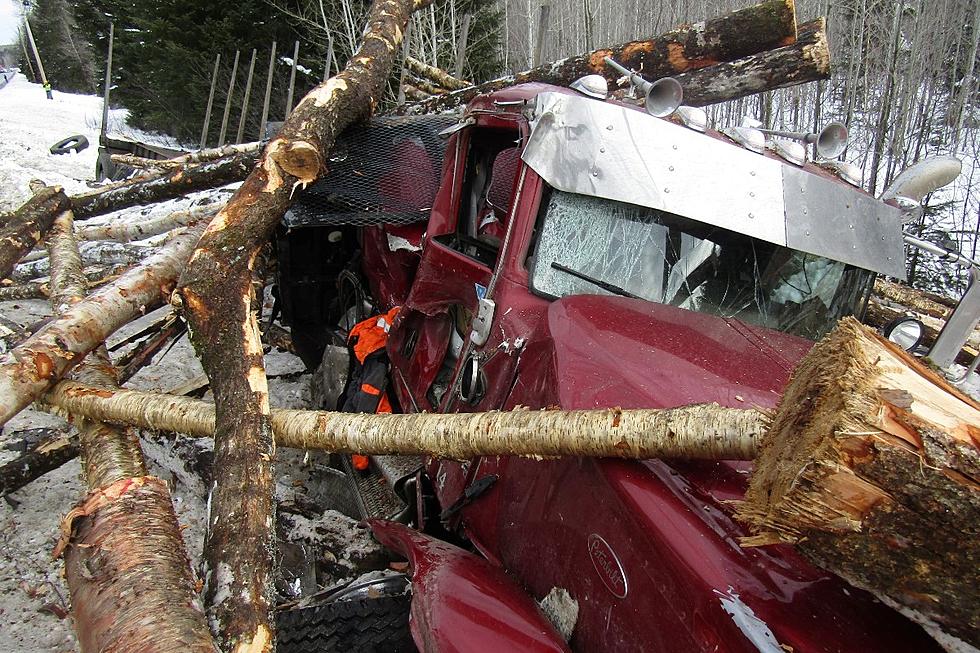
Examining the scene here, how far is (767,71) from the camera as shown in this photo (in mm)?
5863

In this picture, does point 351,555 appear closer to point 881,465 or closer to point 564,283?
point 564,283

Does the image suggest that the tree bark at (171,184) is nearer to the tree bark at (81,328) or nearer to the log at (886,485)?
the tree bark at (81,328)

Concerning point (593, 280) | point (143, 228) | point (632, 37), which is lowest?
point (143, 228)

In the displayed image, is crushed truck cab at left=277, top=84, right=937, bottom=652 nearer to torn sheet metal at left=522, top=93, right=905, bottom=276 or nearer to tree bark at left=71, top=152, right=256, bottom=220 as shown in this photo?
torn sheet metal at left=522, top=93, right=905, bottom=276

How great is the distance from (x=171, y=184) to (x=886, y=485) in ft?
20.9

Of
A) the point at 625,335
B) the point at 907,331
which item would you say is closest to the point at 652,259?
the point at 625,335

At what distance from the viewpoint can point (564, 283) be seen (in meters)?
2.57

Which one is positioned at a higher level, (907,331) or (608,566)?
(907,331)

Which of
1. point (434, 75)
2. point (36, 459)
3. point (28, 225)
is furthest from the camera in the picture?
point (434, 75)

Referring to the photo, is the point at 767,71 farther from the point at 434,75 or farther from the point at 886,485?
the point at 886,485

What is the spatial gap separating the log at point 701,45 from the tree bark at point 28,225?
4574 mm

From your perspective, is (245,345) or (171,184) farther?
(171,184)

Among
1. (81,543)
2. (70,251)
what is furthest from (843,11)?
(81,543)

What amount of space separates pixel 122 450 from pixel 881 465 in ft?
8.98
